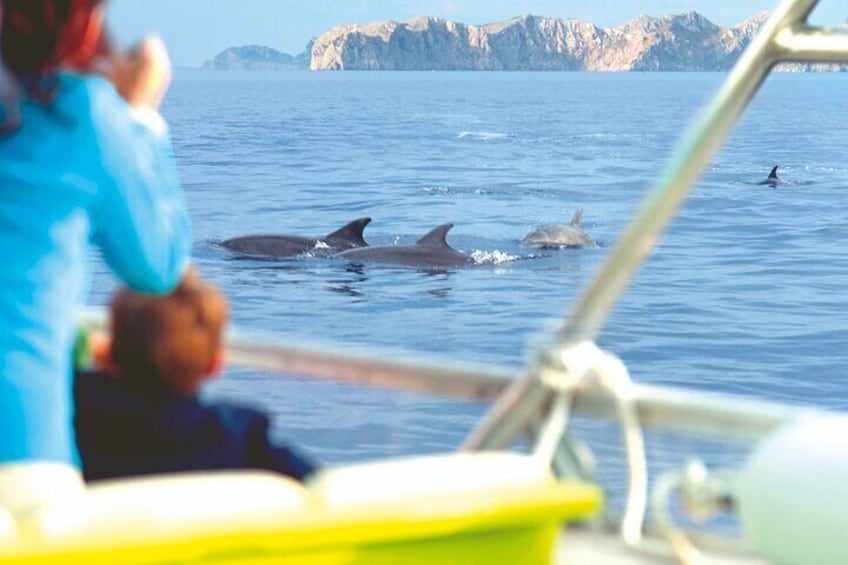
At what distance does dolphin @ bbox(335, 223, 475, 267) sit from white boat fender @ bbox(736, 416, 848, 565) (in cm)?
2088

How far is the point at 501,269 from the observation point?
24.6 m

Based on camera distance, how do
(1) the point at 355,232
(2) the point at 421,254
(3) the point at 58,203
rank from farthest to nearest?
(1) the point at 355,232
(2) the point at 421,254
(3) the point at 58,203

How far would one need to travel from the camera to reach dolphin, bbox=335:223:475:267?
2438 centimetres

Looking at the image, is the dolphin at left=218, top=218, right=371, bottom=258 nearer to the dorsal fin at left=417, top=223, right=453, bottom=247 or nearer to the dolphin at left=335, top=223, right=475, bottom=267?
the dolphin at left=335, top=223, right=475, bottom=267

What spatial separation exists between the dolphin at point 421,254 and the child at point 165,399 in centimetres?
2105

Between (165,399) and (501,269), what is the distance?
71.2 feet

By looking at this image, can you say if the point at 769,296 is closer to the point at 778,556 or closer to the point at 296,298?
the point at 296,298

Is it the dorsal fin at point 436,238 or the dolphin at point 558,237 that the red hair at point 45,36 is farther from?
the dolphin at point 558,237

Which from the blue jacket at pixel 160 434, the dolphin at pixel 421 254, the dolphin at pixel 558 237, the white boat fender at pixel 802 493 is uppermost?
the blue jacket at pixel 160 434

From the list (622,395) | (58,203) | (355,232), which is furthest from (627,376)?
(355,232)

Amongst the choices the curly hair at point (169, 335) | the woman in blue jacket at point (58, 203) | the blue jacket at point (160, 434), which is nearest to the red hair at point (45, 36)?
the woman in blue jacket at point (58, 203)

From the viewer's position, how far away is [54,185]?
2.78m

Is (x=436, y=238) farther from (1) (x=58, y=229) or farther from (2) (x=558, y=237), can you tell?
(1) (x=58, y=229)

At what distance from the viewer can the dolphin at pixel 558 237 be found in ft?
89.6
